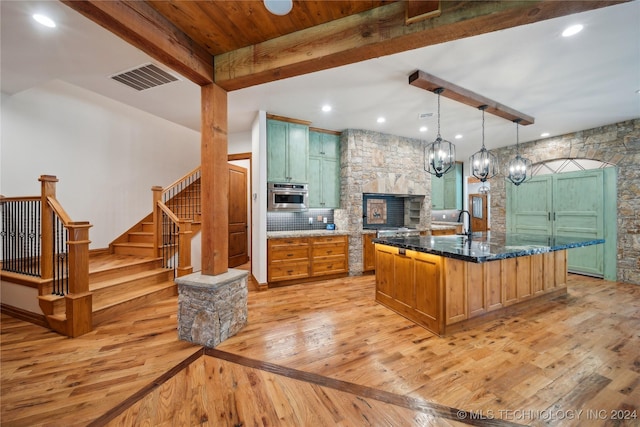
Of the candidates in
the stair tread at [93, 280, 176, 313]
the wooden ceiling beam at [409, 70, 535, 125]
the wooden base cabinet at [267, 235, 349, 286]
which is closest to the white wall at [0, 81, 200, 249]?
the stair tread at [93, 280, 176, 313]

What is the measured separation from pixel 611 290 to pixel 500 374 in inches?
156

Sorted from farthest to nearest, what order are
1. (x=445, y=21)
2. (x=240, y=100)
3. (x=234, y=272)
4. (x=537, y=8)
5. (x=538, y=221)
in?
1. (x=538, y=221)
2. (x=240, y=100)
3. (x=234, y=272)
4. (x=445, y=21)
5. (x=537, y=8)

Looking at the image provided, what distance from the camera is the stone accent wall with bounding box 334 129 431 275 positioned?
4.90m

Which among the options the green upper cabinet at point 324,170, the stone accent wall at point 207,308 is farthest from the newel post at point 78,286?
the green upper cabinet at point 324,170

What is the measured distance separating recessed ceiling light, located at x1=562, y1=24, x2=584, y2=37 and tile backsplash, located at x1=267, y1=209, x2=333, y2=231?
12.9ft

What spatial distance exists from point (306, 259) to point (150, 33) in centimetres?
347

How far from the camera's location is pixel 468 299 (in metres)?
2.69

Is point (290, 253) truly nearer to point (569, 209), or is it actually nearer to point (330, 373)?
point (330, 373)

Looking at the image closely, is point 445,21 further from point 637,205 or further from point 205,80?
point 637,205

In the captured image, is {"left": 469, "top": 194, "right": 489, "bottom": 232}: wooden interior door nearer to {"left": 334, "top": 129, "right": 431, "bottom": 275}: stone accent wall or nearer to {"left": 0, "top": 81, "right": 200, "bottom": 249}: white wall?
{"left": 334, "top": 129, "right": 431, "bottom": 275}: stone accent wall

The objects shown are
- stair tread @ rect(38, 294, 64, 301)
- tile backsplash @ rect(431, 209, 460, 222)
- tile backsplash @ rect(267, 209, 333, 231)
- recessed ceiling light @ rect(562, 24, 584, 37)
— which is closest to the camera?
recessed ceiling light @ rect(562, 24, 584, 37)

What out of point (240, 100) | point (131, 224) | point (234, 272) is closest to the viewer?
point (234, 272)

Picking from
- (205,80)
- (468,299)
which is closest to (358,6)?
(205,80)

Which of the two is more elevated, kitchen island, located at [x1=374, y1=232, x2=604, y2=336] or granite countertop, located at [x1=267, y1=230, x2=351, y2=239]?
granite countertop, located at [x1=267, y1=230, x2=351, y2=239]
